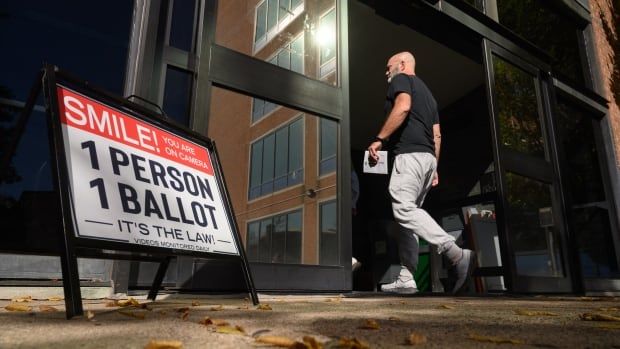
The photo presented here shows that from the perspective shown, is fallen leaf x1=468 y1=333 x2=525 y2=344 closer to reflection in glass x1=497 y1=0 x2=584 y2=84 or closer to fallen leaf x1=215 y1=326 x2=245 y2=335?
fallen leaf x1=215 y1=326 x2=245 y2=335

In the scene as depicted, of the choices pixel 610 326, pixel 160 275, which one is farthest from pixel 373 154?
pixel 610 326

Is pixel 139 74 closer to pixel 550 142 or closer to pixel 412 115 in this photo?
pixel 412 115

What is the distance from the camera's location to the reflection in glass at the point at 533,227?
507 cm

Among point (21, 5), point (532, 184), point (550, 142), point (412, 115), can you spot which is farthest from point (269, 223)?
point (550, 142)

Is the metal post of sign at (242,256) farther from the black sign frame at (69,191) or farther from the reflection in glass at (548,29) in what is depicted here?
the reflection in glass at (548,29)

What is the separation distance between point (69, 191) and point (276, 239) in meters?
2.44

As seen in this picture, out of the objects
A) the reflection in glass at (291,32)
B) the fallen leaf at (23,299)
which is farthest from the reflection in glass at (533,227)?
the fallen leaf at (23,299)

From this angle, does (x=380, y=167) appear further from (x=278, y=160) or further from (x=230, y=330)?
(x=230, y=330)

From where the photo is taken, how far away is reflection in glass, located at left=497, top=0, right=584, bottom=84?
6992mm

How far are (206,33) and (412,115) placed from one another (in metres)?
1.88

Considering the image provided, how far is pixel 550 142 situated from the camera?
5.99 meters

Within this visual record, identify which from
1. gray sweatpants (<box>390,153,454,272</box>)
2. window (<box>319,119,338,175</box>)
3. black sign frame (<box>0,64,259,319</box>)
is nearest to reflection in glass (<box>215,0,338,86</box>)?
window (<box>319,119,338,175</box>)

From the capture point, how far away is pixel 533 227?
18.5 feet

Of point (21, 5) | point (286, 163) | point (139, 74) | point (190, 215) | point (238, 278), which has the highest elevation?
point (21, 5)
